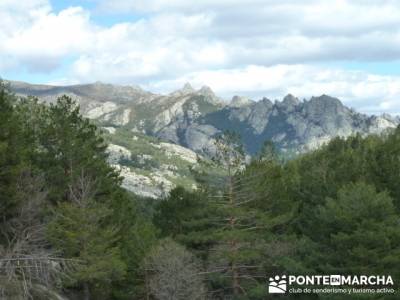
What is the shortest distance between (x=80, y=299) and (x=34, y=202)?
1235cm

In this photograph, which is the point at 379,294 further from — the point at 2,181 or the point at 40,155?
the point at 40,155

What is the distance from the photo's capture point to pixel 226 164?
101 feet

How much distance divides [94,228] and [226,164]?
10.5 m

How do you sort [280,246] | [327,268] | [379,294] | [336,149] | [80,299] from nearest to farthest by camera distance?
[379,294] → [327,268] → [280,246] → [80,299] → [336,149]

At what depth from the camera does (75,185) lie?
39688 mm

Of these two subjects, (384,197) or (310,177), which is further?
(310,177)

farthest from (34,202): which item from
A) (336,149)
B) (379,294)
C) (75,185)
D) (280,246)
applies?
(336,149)

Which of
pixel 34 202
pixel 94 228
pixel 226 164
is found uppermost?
pixel 226 164

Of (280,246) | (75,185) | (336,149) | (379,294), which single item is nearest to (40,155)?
(75,185)

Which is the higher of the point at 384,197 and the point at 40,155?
the point at 40,155

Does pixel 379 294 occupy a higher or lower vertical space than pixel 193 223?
lower

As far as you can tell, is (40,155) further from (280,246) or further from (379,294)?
(379,294)

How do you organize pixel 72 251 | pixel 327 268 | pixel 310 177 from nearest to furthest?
pixel 327 268
pixel 72 251
pixel 310 177

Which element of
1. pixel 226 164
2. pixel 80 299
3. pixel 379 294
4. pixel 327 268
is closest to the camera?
pixel 379 294
